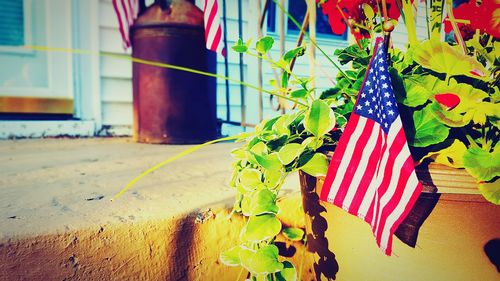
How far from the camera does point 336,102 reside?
70cm

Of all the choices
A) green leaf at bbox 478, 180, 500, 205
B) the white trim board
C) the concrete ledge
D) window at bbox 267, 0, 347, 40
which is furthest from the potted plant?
window at bbox 267, 0, 347, 40

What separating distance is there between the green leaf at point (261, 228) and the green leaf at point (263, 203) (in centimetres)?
1

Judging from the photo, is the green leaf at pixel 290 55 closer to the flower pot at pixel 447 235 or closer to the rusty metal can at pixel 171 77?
the flower pot at pixel 447 235

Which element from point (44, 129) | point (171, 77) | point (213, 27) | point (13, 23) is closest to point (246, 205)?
point (213, 27)

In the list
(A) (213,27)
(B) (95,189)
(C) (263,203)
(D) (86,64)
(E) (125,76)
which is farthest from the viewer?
(E) (125,76)

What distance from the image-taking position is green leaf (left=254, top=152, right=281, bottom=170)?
0.57 meters

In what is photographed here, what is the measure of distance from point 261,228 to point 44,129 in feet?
7.63

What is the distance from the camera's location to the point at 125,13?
88.1 inches

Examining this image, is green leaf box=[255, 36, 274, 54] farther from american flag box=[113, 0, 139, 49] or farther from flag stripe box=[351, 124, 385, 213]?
american flag box=[113, 0, 139, 49]

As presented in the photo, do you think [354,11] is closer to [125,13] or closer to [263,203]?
[263,203]

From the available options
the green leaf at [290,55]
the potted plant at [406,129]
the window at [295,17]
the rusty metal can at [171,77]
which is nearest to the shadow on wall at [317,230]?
the potted plant at [406,129]

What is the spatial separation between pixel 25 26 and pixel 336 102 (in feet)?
8.25

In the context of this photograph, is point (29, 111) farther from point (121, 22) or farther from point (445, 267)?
Result: point (445, 267)

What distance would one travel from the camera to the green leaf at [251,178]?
0.62 meters
